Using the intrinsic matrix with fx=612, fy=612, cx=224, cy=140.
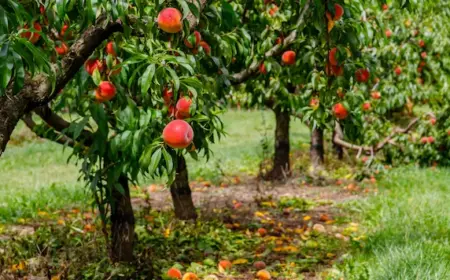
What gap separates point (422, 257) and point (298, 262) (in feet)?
3.65

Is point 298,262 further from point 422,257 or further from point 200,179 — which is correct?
point 200,179

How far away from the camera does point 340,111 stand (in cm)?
352

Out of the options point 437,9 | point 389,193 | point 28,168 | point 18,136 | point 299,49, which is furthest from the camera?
point 18,136

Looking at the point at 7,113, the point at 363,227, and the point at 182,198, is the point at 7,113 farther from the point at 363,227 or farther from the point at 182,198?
the point at 363,227

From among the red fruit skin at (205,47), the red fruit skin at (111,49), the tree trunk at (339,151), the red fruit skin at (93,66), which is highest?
the red fruit skin at (205,47)

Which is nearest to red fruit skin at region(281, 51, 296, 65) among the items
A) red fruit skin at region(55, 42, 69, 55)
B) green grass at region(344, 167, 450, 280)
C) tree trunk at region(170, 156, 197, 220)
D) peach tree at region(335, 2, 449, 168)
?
green grass at region(344, 167, 450, 280)

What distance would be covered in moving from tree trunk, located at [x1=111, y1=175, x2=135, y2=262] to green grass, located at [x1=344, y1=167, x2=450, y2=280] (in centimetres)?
155

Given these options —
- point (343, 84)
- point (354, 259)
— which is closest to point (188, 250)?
point (354, 259)

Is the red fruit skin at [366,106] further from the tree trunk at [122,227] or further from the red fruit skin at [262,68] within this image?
the tree trunk at [122,227]

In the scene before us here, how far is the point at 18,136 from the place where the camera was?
52.8 feet

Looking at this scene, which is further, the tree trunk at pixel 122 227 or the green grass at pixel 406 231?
the tree trunk at pixel 122 227

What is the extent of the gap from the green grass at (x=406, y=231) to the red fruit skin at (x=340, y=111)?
0.97 metres

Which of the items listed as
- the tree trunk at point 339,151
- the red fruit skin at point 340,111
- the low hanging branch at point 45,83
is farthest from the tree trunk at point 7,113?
the tree trunk at point 339,151

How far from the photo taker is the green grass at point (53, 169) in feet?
22.8
